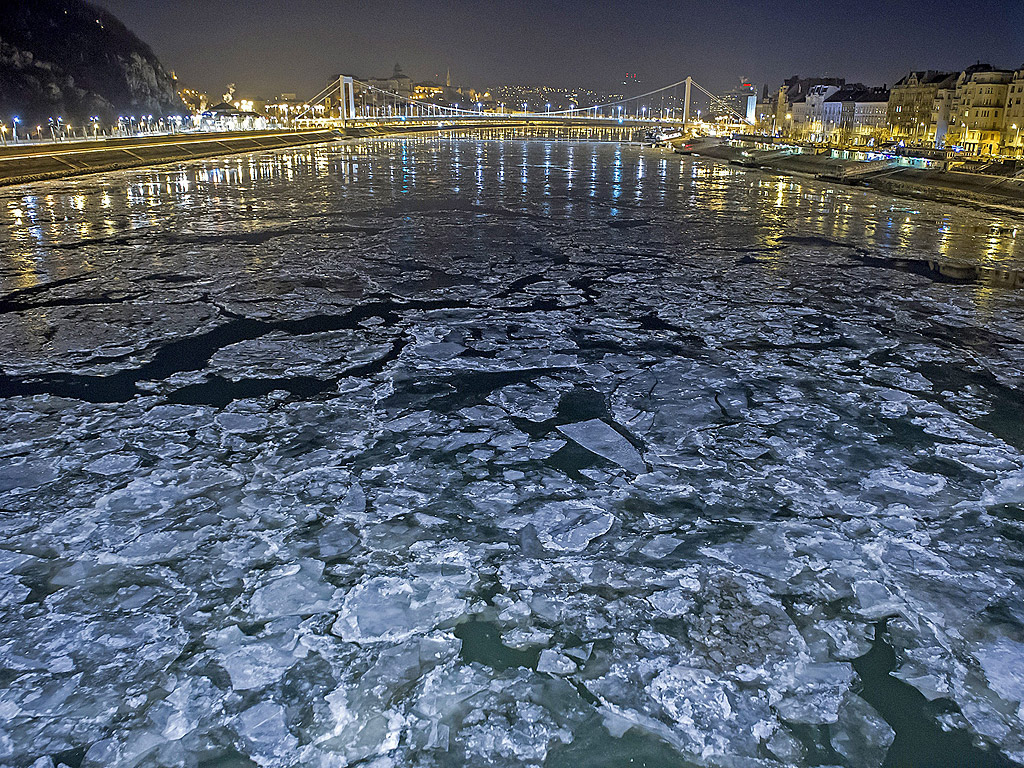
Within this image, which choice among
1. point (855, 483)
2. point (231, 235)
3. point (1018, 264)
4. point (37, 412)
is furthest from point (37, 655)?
point (1018, 264)

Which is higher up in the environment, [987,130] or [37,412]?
[987,130]

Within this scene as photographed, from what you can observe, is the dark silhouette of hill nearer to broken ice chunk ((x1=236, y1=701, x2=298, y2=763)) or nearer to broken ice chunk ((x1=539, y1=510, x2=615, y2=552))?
broken ice chunk ((x1=539, y1=510, x2=615, y2=552))

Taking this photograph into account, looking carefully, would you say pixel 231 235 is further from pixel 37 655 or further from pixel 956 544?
pixel 956 544

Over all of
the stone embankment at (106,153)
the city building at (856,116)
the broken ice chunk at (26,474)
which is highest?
the city building at (856,116)

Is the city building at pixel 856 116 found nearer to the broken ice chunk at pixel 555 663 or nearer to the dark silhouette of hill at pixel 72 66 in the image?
the broken ice chunk at pixel 555 663

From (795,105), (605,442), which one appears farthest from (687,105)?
(605,442)

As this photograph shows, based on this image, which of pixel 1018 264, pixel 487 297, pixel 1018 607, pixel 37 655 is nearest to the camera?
pixel 37 655

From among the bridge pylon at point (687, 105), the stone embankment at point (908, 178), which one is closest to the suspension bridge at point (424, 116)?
the bridge pylon at point (687, 105)
